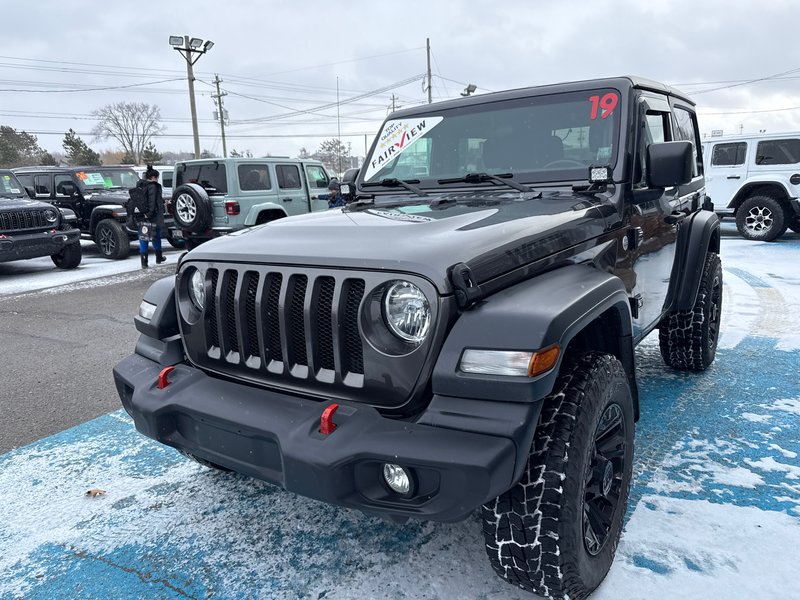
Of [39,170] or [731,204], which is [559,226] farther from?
[39,170]

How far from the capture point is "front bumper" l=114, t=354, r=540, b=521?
5.41ft

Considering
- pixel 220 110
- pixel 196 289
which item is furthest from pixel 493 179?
pixel 220 110

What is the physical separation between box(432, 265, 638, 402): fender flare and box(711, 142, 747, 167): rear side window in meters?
11.8

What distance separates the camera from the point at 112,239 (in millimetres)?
12102

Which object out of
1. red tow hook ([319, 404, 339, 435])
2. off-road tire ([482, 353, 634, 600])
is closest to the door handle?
off-road tire ([482, 353, 634, 600])

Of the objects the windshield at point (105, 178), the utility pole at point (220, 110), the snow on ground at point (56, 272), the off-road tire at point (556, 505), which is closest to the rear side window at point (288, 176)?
the snow on ground at point (56, 272)

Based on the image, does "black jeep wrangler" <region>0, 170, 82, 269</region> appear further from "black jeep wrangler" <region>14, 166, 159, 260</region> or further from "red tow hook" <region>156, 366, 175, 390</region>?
"red tow hook" <region>156, 366, 175, 390</region>

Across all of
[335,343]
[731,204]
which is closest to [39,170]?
[335,343]

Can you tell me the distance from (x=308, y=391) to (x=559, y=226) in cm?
118

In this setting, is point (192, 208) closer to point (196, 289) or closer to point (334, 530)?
point (196, 289)

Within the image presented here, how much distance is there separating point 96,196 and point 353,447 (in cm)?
1279

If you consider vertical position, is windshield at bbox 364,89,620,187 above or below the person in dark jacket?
above

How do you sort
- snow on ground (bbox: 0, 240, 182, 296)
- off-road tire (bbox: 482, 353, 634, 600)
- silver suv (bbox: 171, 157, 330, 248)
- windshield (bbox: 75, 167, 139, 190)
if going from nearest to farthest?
off-road tire (bbox: 482, 353, 634, 600)
snow on ground (bbox: 0, 240, 182, 296)
silver suv (bbox: 171, 157, 330, 248)
windshield (bbox: 75, 167, 139, 190)

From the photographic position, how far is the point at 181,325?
2467 millimetres
